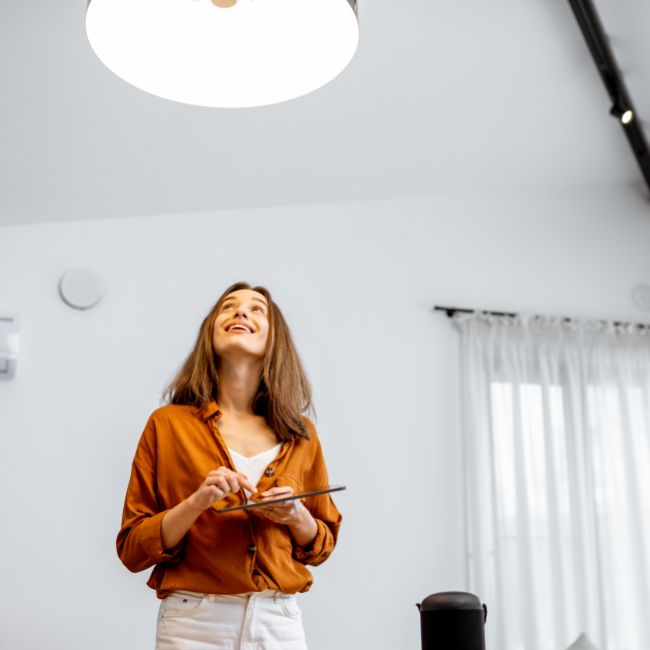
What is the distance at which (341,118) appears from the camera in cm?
278

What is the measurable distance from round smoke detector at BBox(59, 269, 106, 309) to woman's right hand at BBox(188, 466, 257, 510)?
1382mm

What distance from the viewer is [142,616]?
2.59 metres

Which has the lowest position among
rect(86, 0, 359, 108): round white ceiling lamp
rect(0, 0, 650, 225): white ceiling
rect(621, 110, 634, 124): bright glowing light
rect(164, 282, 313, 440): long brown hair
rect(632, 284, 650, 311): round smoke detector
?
rect(164, 282, 313, 440): long brown hair

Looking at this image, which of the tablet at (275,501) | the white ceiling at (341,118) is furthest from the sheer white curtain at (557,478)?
the tablet at (275,501)

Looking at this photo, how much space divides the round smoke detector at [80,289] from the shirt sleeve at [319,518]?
113 cm

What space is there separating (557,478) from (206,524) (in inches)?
75.7

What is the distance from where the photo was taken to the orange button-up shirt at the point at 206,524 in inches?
63.6

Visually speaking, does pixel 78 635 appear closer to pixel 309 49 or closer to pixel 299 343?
pixel 299 343

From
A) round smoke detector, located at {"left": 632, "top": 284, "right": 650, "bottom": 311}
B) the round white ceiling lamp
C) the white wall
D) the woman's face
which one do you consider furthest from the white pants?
round smoke detector, located at {"left": 632, "top": 284, "right": 650, "bottom": 311}

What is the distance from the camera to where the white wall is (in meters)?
2.59

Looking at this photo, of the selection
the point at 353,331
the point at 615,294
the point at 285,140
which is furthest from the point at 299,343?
the point at 615,294

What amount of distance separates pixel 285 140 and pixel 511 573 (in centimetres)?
175

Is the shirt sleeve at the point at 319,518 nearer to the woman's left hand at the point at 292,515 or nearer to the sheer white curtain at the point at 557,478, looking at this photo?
the woman's left hand at the point at 292,515

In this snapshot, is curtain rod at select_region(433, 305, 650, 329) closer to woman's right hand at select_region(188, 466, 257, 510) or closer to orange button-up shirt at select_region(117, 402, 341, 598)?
orange button-up shirt at select_region(117, 402, 341, 598)
